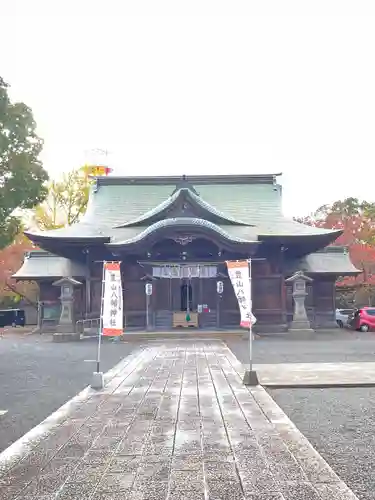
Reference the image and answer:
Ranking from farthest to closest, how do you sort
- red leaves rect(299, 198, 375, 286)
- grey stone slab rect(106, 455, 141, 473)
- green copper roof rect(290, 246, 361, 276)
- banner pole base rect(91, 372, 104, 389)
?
red leaves rect(299, 198, 375, 286)
green copper roof rect(290, 246, 361, 276)
banner pole base rect(91, 372, 104, 389)
grey stone slab rect(106, 455, 141, 473)

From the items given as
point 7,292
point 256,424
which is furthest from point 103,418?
point 7,292

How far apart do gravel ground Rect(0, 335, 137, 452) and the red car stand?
43.1 feet

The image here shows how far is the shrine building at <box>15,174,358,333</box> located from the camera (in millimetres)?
21266

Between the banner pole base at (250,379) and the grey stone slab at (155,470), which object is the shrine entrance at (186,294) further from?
the grey stone slab at (155,470)

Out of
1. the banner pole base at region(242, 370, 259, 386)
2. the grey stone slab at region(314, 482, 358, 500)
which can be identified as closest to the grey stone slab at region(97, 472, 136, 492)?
the grey stone slab at region(314, 482, 358, 500)

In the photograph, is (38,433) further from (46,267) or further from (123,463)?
(46,267)

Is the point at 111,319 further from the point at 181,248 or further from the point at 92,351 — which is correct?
the point at 181,248

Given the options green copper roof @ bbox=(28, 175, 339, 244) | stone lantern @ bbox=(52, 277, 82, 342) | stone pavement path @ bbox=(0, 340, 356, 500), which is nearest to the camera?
stone pavement path @ bbox=(0, 340, 356, 500)

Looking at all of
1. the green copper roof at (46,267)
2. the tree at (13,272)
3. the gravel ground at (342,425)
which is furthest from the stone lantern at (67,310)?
the gravel ground at (342,425)

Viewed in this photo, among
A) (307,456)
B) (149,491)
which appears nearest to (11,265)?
(307,456)

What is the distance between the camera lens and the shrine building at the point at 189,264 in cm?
2127

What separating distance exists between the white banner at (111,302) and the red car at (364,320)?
18.4m

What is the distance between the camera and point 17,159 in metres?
8.86

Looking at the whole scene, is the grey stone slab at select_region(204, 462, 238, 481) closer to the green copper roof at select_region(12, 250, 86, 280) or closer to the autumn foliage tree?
the green copper roof at select_region(12, 250, 86, 280)
